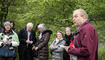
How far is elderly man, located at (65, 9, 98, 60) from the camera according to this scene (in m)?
2.46

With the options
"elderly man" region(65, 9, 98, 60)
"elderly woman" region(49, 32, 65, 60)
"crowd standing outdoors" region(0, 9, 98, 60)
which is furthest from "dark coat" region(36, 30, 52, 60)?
"elderly man" region(65, 9, 98, 60)

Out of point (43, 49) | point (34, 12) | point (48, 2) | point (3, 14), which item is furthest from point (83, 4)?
point (3, 14)

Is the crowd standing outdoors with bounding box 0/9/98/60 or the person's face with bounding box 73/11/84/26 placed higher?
the person's face with bounding box 73/11/84/26

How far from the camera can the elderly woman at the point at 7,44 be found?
5453 mm

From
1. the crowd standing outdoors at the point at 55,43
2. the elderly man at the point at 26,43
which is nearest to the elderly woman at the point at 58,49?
the crowd standing outdoors at the point at 55,43

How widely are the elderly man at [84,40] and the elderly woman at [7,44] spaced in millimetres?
3258

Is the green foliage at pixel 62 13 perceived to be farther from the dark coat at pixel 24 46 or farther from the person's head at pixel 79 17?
the person's head at pixel 79 17

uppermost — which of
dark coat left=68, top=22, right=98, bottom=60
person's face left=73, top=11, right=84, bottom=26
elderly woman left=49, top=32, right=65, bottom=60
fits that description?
person's face left=73, top=11, right=84, bottom=26

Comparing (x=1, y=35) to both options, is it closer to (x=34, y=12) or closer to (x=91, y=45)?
(x=91, y=45)

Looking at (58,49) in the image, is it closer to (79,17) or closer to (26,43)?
(26,43)

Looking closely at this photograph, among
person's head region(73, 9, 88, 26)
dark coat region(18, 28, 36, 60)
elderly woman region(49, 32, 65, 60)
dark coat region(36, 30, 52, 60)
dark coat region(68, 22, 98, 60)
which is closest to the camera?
dark coat region(68, 22, 98, 60)

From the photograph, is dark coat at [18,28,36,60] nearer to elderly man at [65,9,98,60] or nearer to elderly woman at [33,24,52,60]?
elderly woman at [33,24,52,60]

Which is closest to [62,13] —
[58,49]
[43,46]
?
[43,46]

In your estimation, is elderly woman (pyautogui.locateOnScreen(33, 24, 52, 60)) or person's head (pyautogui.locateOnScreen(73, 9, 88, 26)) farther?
elderly woman (pyautogui.locateOnScreen(33, 24, 52, 60))
